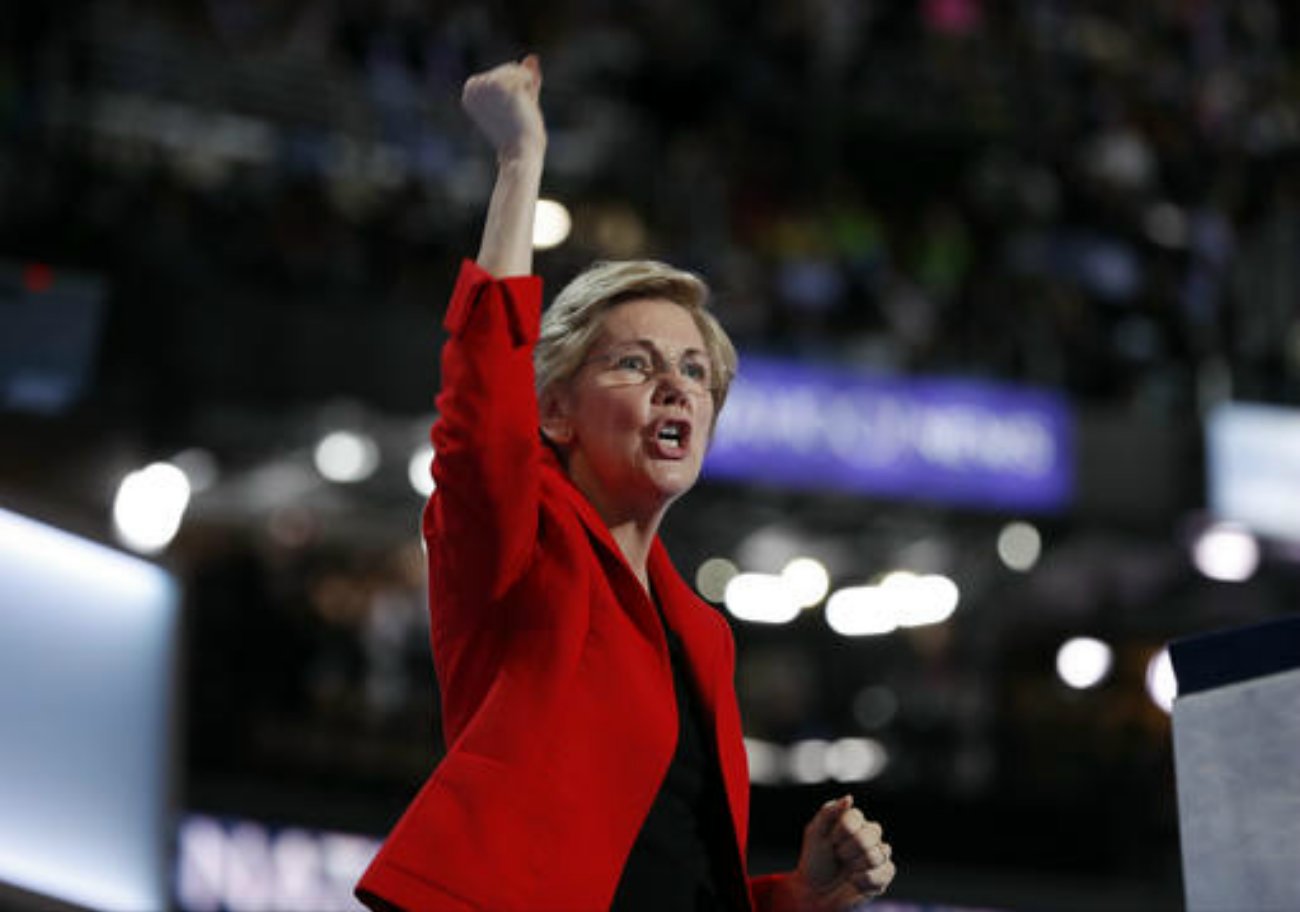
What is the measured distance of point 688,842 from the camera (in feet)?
7.04

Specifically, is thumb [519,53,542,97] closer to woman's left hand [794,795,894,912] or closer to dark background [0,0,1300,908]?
woman's left hand [794,795,894,912]

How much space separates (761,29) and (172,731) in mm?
11905

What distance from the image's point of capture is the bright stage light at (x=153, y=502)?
1189cm

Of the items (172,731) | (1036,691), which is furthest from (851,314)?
(172,731)

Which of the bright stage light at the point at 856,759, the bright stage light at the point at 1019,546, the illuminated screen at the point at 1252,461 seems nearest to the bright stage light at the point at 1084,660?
the bright stage light at the point at 1019,546

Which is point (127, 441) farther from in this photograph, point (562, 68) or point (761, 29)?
point (761, 29)

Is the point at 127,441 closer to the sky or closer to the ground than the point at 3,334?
closer to the sky

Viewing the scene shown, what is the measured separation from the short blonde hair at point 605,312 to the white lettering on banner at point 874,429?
9.67 meters

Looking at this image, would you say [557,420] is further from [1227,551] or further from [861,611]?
[861,611]

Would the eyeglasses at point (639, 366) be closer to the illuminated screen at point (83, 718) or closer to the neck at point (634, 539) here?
the neck at point (634, 539)

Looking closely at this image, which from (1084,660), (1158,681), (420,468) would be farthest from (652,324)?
(1084,660)

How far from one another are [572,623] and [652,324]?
38 centimetres

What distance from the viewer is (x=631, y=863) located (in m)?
2.09

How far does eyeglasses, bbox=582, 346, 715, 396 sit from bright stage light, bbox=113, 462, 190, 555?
9.65m
